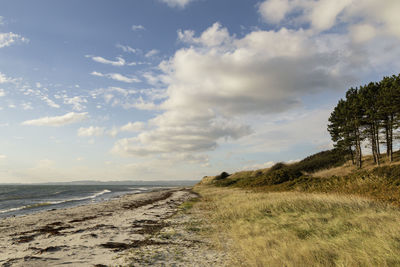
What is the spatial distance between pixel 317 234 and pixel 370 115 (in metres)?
37.9

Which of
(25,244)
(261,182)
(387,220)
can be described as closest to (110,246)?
(25,244)

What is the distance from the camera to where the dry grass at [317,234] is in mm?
5492

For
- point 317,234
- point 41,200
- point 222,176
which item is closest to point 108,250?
point 317,234

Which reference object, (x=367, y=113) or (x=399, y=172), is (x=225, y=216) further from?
(x=367, y=113)

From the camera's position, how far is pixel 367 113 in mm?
36969

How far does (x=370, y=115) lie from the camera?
120 feet

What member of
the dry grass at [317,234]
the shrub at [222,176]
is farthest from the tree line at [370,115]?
the shrub at [222,176]

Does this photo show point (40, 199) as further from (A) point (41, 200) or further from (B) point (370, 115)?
(B) point (370, 115)

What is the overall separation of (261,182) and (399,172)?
1732 cm

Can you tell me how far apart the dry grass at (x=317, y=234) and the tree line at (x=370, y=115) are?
98.1 feet

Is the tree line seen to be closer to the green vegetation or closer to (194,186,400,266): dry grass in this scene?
the green vegetation

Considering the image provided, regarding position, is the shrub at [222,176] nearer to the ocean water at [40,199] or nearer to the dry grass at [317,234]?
the ocean water at [40,199]

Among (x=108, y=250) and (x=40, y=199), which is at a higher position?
(x=108, y=250)

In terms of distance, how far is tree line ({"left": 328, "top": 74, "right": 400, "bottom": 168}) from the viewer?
109 ft
